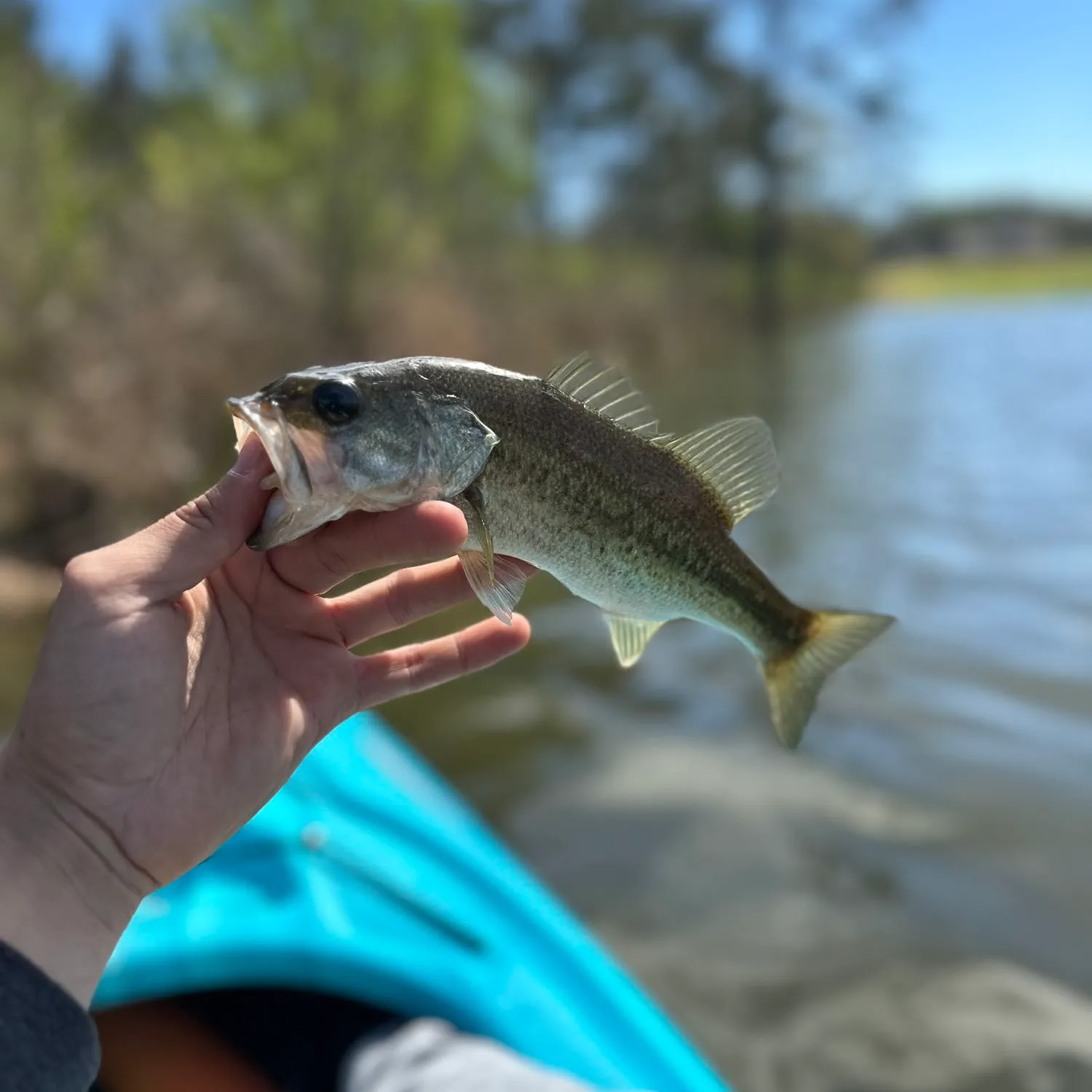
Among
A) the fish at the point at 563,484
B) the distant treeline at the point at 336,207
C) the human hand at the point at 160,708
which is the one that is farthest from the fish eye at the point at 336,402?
the distant treeline at the point at 336,207

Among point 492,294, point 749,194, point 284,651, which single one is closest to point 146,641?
point 284,651

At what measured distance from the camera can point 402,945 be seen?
338 centimetres

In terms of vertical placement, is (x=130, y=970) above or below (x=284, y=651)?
below

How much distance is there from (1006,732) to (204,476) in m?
7.66

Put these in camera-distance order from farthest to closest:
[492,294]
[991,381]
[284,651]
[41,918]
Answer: [991,381] < [492,294] < [284,651] < [41,918]

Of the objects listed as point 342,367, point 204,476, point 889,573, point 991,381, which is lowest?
point 991,381

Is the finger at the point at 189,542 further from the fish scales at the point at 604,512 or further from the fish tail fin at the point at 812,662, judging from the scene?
the fish tail fin at the point at 812,662

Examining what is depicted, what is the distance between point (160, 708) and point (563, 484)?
885mm

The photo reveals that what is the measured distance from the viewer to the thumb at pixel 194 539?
171cm

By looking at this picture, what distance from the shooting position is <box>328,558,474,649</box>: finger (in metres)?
2.15

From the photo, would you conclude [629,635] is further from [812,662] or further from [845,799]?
[845,799]

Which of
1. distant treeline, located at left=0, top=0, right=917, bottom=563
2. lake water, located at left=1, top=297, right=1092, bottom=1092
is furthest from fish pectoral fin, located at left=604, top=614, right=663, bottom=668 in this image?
distant treeline, located at left=0, top=0, right=917, bottom=563

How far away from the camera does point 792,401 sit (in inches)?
782

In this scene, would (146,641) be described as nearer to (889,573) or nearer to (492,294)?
(889,573)
